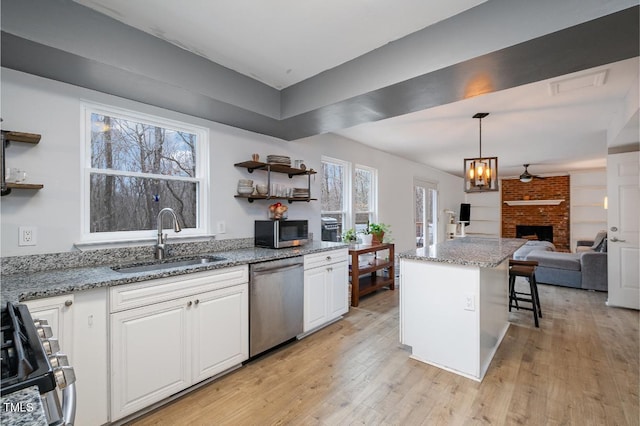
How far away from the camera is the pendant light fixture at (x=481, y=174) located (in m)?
3.35

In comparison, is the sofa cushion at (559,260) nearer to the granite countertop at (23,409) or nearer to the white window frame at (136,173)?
the white window frame at (136,173)

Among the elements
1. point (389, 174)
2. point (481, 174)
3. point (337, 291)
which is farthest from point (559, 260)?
point (337, 291)

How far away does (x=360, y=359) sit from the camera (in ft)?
8.50

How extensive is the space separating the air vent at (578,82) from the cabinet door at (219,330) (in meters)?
3.41

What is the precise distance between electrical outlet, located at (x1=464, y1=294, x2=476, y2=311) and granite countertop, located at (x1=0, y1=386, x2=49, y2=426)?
2420 millimetres

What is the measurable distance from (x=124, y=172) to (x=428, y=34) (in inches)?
99.6

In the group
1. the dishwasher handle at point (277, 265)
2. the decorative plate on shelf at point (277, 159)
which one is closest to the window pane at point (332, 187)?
the decorative plate on shelf at point (277, 159)

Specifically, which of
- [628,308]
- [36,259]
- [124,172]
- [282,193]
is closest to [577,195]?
[628,308]

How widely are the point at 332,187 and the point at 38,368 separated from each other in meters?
4.17

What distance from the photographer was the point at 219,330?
2256 mm

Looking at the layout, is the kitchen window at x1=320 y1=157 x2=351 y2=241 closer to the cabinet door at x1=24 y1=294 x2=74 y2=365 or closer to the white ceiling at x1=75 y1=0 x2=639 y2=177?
the white ceiling at x1=75 y1=0 x2=639 y2=177

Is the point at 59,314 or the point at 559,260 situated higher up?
the point at 59,314

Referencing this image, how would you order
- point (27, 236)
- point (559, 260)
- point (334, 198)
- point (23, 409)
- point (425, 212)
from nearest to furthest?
1. point (23, 409)
2. point (27, 236)
3. point (334, 198)
4. point (559, 260)
5. point (425, 212)

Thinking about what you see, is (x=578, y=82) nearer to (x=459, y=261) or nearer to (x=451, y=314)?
(x=459, y=261)
